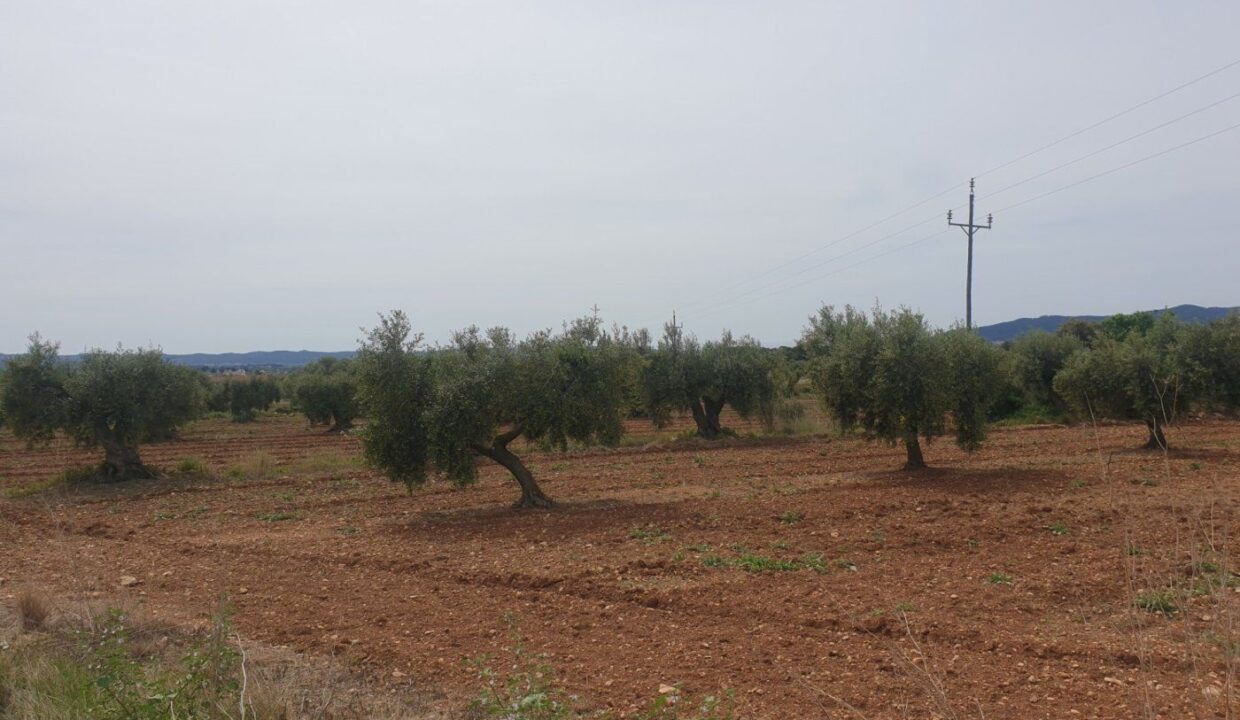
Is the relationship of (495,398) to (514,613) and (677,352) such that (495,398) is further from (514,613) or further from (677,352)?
(677,352)

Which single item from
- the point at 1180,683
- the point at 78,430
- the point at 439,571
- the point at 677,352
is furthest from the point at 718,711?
the point at 677,352

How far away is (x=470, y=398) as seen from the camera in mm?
16969

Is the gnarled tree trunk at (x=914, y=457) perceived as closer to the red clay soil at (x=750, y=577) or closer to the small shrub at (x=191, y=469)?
the red clay soil at (x=750, y=577)

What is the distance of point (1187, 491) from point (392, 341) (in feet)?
51.7

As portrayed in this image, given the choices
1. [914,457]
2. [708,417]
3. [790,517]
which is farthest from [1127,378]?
[708,417]

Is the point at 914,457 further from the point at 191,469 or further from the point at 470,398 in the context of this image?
the point at 191,469

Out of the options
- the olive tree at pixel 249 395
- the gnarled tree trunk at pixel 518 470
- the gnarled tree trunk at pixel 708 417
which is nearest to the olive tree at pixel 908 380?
the gnarled tree trunk at pixel 518 470

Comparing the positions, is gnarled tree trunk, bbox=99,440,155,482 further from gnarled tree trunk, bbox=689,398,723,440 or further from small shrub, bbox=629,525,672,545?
gnarled tree trunk, bbox=689,398,723,440

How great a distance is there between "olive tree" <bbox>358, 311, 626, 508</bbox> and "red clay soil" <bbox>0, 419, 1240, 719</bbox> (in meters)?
1.47

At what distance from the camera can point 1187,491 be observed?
1559 centimetres

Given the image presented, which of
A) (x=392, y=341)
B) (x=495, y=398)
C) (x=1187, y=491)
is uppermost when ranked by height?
(x=392, y=341)

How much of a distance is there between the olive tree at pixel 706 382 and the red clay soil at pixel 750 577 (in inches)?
479

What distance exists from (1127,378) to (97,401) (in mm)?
30394

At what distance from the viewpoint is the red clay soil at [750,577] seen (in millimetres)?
6629
